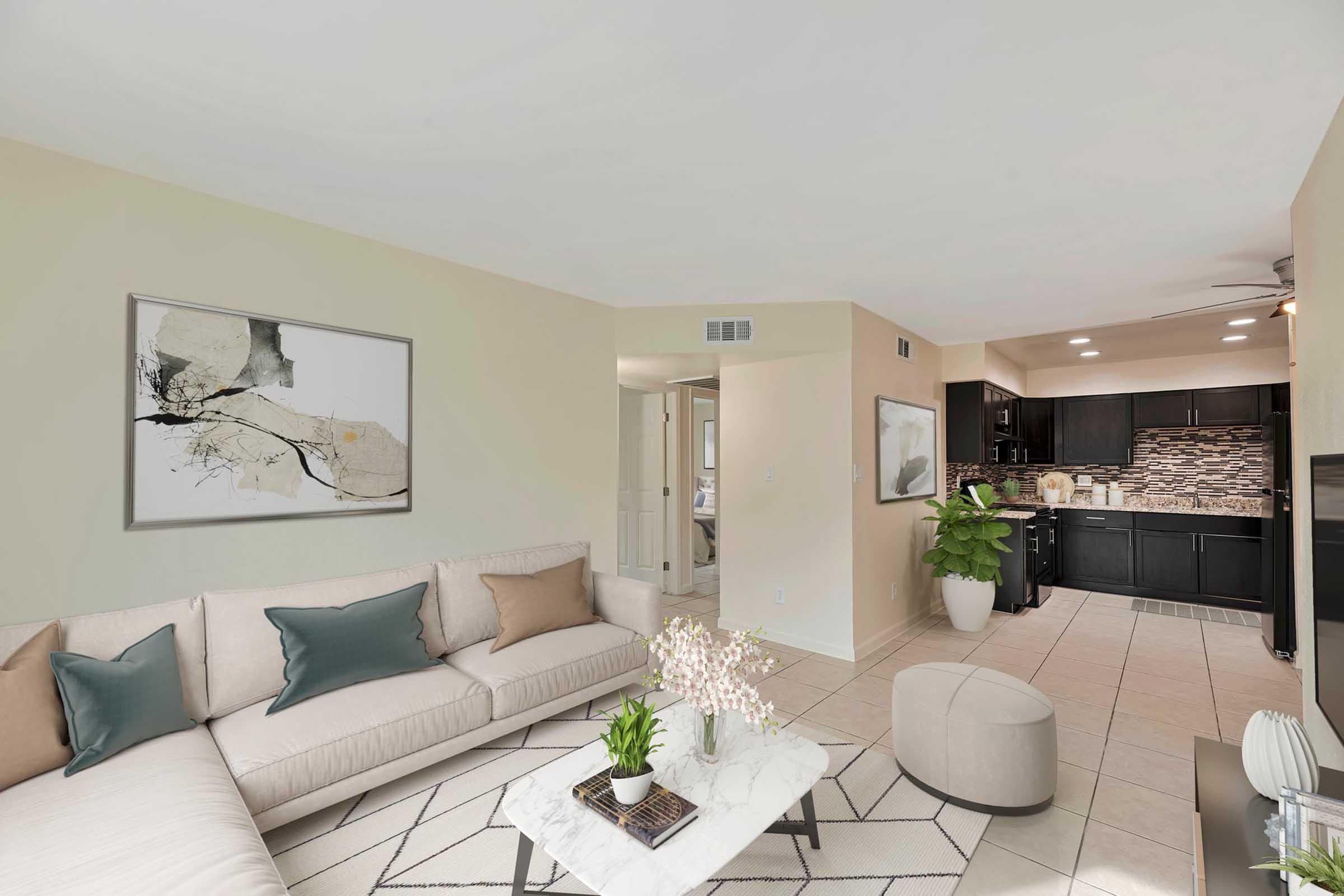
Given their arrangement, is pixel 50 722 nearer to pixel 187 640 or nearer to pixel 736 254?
pixel 187 640

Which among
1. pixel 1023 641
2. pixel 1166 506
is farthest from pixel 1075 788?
pixel 1166 506

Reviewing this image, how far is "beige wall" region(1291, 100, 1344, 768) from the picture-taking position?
75.8 inches

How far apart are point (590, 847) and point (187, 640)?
1846 mm

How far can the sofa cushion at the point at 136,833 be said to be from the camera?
54.9 inches

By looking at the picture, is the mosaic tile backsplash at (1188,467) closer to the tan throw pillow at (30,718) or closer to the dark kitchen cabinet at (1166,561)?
the dark kitchen cabinet at (1166,561)

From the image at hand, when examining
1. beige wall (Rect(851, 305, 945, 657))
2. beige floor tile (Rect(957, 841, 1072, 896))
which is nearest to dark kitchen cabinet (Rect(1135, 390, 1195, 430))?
beige wall (Rect(851, 305, 945, 657))

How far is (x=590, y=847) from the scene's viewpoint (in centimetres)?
157

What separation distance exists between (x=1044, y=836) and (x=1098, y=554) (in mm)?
5024

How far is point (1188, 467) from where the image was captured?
6.35 m

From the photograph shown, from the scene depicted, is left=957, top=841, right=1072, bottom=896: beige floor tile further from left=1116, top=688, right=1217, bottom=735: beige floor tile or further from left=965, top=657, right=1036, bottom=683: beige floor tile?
left=965, top=657, right=1036, bottom=683: beige floor tile

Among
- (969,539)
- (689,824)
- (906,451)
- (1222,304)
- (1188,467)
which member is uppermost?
(1222,304)

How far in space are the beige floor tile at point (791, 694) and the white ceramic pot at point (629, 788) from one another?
176 centimetres


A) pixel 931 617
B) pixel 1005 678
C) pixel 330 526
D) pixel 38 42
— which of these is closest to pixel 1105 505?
pixel 931 617

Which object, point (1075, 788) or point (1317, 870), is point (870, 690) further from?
point (1317, 870)
